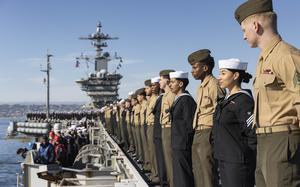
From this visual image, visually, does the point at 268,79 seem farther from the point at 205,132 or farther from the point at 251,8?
the point at 205,132

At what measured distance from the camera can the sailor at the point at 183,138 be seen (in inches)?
232

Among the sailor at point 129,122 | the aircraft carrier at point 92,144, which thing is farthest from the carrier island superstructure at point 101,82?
the sailor at point 129,122

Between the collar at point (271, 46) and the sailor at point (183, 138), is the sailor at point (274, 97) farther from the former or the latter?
the sailor at point (183, 138)

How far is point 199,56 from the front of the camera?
5629mm

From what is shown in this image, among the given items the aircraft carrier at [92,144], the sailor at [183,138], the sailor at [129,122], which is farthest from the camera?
the sailor at [129,122]

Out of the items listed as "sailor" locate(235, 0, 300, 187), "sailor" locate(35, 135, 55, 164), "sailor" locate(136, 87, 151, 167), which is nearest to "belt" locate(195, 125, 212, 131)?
"sailor" locate(235, 0, 300, 187)

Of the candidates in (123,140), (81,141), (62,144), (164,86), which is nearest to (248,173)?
(164,86)

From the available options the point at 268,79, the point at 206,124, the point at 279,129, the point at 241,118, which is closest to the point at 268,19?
the point at 268,79

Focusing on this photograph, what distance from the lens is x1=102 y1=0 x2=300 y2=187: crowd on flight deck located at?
3.11 m

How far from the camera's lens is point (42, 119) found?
6500cm

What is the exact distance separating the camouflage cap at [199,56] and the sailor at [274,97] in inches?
86.6

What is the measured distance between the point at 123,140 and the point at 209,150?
12277 mm

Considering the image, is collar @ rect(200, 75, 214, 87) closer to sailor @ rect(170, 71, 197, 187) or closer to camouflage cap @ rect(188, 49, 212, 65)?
camouflage cap @ rect(188, 49, 212, 65)

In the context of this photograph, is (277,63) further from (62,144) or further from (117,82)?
(117,82)
